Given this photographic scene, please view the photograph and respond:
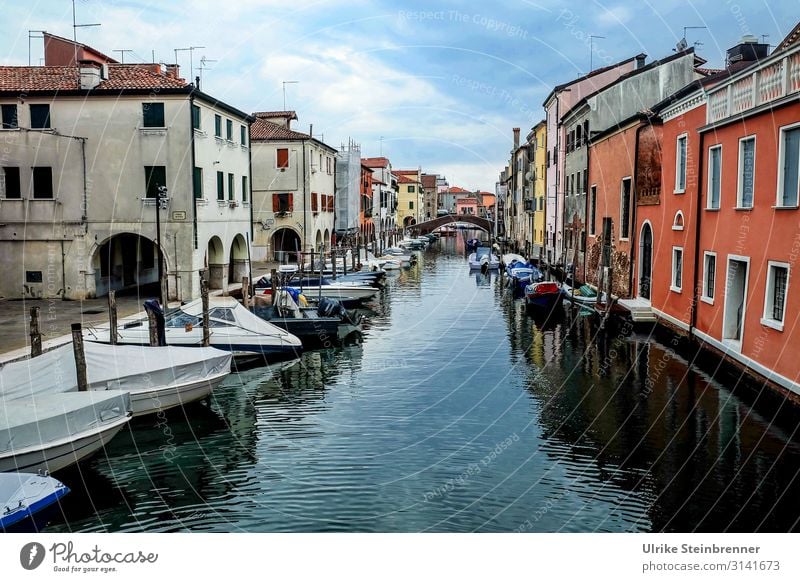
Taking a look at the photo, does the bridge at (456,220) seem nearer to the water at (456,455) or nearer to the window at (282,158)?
the window at (282,158)

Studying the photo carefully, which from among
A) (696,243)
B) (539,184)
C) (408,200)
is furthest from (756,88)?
(408,200)

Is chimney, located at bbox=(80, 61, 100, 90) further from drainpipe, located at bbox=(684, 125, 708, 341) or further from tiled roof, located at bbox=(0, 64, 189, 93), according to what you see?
drainpipe, located at bbox=(684, 125, 708, 341)

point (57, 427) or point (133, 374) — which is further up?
point (133, 374)

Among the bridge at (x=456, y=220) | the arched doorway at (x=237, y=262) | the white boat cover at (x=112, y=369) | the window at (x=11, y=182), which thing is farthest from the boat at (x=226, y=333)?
the bridge at (x=456, y=220)

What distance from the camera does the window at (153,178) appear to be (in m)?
28.0

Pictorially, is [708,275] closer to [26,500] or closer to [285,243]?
[26,500]

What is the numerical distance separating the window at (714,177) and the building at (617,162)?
512 centimetres

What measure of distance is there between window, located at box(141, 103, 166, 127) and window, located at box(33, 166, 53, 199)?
4.09 m

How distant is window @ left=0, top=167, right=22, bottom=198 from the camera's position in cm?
2797

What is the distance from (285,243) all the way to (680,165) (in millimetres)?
30891

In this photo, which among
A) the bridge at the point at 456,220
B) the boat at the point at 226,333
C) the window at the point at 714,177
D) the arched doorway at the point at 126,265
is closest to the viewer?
the window at the point at 714,177

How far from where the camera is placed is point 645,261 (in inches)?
1055

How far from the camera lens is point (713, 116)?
19250 mm
